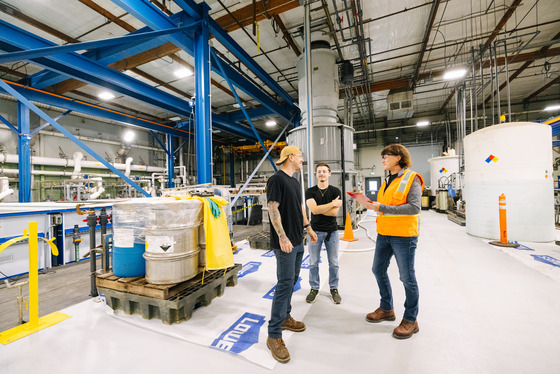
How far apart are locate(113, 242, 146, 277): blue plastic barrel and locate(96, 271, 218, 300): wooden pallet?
7 cm

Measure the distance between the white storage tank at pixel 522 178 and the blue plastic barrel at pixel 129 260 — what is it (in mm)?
7305

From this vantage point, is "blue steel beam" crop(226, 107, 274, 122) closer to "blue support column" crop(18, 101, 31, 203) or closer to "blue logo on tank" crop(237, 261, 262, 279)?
"blue support column" crop(18, 101, 31, 203)

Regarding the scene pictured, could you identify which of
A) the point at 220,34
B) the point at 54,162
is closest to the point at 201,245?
the point at 220,34

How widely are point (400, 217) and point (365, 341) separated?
120 cm

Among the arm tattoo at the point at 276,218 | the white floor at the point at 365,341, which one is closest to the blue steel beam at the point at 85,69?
the white floor at the point at 365,341

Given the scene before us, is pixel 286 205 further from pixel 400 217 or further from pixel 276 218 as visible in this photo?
pixel 400 217

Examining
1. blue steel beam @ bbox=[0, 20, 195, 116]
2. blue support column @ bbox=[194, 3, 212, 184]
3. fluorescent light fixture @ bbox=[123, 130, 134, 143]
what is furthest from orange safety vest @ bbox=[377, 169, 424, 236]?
fluorescent light fixture @ bbox=[123, 130, 134, 143]

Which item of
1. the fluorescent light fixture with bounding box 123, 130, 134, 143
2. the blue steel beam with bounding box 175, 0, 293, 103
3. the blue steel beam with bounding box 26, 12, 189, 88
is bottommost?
the fluorescent light fixture with bounding box 123, 130, 134, 143

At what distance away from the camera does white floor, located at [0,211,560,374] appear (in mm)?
1938

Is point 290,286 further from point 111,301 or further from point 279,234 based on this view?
point 111,301

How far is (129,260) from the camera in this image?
276 centimetres

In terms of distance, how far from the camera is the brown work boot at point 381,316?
2539 millimetres

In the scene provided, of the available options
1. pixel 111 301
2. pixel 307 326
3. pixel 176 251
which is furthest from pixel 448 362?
pixel 111 301

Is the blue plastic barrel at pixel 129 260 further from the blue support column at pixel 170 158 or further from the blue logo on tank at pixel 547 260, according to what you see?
the blue support column at pixel 170 158
